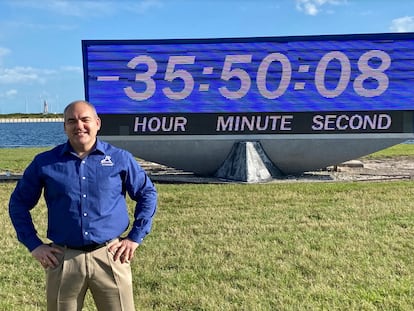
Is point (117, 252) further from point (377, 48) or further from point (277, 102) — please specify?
point (377, 48)

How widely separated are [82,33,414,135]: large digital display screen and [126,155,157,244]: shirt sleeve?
9.37 meters

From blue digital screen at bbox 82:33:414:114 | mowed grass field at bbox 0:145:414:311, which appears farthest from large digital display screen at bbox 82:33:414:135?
mowed grass field at bbox 0:145:414:311

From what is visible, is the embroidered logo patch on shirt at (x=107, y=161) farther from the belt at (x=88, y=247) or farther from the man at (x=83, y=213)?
the belt at (x=88, y=247)

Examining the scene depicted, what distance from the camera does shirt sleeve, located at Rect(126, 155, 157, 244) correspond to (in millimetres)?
2898

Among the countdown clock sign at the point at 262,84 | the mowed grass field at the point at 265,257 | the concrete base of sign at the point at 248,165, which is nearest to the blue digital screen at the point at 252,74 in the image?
the countdown clock sign at the point at 262,84

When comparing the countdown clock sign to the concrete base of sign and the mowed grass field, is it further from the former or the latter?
the mowed grass field

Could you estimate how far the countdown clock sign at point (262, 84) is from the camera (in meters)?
12.1

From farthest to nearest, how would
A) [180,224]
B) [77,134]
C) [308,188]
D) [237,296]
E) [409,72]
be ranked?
[409,72], [308,188], [180,224], [237,296], [77,134]

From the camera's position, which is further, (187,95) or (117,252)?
(187,95)

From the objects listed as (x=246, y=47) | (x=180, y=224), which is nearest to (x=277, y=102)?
(x=246, y=47)

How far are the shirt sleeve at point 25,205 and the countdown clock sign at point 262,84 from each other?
951 centimetres

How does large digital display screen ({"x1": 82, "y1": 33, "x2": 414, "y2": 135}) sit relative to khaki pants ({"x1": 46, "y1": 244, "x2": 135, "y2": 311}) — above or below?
above

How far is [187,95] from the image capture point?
40.0ft

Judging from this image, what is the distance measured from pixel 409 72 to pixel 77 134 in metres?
11.2
